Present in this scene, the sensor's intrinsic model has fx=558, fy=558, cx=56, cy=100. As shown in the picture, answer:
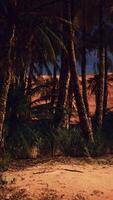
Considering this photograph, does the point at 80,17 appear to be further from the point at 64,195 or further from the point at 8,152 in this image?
the point at 64,195

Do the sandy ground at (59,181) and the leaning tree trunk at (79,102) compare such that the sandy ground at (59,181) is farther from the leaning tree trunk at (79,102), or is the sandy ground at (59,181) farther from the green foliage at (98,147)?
the leaning tree trunk at (79,102)

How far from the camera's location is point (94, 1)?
25750 millimetres

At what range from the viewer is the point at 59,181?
14570 mm

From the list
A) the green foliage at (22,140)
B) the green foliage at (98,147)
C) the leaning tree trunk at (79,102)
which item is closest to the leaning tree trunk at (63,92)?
the leaning tree trunk at (79,102)

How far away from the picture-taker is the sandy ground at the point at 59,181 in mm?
13828

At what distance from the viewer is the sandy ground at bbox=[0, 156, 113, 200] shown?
45.4ft

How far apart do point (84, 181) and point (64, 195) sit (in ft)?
3.47

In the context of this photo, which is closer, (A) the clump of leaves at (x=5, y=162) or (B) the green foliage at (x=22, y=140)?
(A) the clump of leaves at (x=5, y=162)

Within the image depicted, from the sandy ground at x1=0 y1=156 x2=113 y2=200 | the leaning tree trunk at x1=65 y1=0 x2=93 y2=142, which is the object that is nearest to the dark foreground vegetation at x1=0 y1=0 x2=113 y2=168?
the leaning tree trunk at x1=65 y1=0 x2=93 y2=142

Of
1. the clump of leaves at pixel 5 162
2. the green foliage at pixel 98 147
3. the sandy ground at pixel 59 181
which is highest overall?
the green foliage at pixel 98 147

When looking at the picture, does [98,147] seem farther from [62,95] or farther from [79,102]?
[62,95]

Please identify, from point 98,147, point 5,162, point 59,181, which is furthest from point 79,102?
point 59,181

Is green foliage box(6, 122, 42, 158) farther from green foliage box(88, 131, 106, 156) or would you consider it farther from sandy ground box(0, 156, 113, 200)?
green foliage box(88, 131, 106, 156)

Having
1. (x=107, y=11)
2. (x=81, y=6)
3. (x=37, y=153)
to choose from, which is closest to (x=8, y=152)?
(x=37, y=153)
